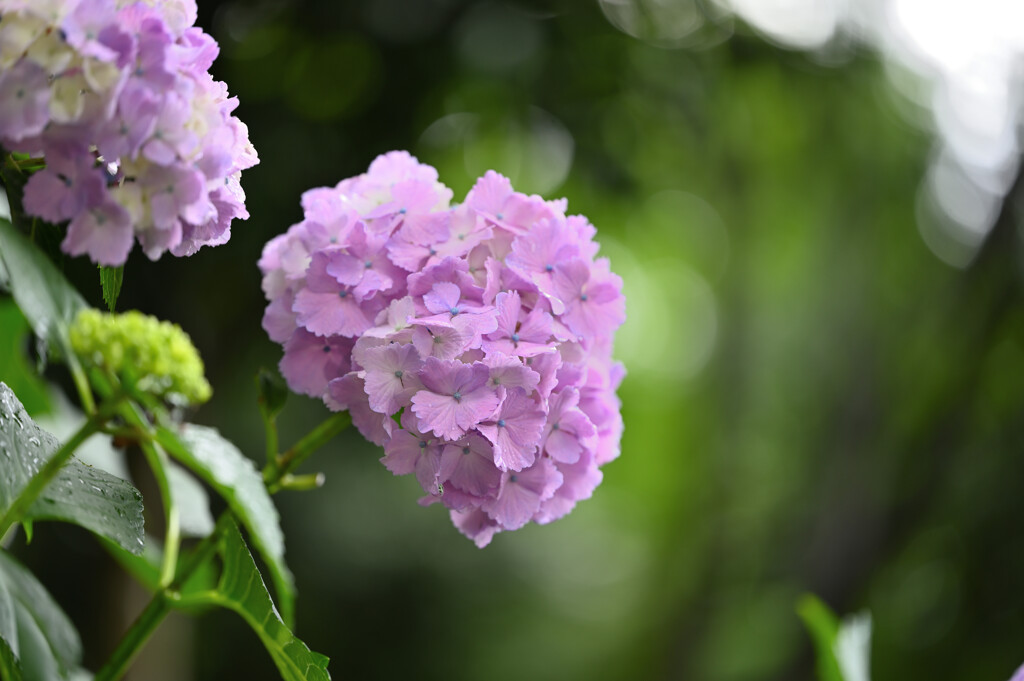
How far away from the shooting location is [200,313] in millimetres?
2035

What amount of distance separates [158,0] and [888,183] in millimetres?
3520

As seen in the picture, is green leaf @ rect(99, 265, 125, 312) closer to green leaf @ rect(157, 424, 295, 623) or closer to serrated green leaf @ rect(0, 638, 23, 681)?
green leaf @ rect(157, 424, 295, 623)

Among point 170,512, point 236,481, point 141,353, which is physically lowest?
point 170,512

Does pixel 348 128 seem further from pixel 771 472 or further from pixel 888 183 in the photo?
pixel 771 472

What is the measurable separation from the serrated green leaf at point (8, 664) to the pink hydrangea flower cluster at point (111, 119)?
222mm

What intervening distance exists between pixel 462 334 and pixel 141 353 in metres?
0.15

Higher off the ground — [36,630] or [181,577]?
[181,577]

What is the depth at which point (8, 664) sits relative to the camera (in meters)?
0.44

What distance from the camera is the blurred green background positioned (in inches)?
84.8

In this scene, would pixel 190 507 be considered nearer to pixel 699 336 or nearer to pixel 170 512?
pixel 170 512

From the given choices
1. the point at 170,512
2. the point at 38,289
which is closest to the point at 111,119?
the point at 38,289

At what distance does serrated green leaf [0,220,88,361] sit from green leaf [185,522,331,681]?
6.7 inches

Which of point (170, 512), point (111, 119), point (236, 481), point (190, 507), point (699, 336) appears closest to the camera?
point (111, 119)

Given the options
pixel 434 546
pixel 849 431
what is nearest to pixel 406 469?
pixel 849 431
